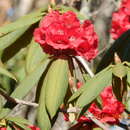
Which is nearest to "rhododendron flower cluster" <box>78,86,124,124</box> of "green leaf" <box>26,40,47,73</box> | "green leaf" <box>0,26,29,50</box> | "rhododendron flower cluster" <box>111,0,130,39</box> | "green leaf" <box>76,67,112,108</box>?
"green leaf" <box>26,40,47,73</box>

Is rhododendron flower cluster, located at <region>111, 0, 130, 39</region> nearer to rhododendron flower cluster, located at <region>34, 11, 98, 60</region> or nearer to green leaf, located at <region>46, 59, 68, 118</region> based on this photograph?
rhododendron flower cluster, located at <region>34, 11, 98, 60</region>

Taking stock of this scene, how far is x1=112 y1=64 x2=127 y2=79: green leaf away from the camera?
177 cm

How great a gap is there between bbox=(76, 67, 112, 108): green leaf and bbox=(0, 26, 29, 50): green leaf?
17.9 inches

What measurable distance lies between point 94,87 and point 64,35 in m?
0.27

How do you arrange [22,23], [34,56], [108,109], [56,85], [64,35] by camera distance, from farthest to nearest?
[108,109] → [34,56] → [22,23] → [64,35] → [56,85]

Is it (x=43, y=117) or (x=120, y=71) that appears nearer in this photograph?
(x=120, y=71)

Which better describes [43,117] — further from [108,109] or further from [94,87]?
[108,109]

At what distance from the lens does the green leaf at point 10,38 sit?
217 centimetres

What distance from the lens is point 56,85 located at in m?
1.91

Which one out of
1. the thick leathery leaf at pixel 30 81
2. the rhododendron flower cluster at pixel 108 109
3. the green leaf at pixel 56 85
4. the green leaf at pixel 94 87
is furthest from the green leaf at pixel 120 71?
the rhododendron flower cluster at pixel 108 109

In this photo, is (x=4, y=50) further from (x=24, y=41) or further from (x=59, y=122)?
(x=59, y=122)

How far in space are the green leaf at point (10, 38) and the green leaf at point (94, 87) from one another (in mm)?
455

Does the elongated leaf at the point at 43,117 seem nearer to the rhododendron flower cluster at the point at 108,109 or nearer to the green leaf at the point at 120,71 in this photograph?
the green leaf at the point at 120,71

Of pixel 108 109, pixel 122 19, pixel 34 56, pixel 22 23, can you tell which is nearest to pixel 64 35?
pixel 22 23
